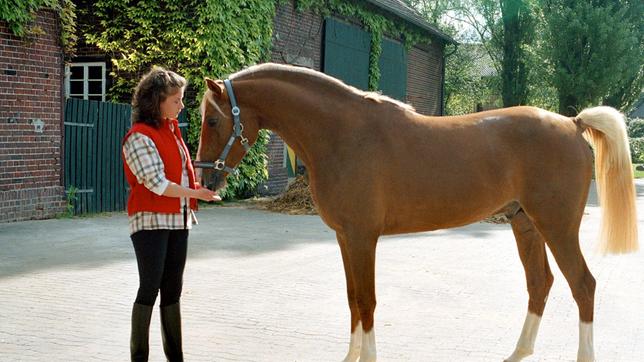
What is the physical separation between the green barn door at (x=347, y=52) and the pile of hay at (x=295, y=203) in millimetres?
5284

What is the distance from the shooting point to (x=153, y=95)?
154 inches

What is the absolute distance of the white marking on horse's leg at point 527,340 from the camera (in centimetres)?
461

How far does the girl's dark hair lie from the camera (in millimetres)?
3920

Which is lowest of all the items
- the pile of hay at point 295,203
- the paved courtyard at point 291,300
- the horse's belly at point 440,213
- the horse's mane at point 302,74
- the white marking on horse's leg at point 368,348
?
the paved courtyard at point 291,300

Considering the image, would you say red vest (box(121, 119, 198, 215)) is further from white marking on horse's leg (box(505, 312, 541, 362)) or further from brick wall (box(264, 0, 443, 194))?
brick wall (box(264, 0, 443, 194))

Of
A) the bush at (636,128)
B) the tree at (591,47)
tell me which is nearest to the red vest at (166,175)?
the tree at (591,47)

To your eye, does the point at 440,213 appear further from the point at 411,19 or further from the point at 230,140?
the point at 411,19

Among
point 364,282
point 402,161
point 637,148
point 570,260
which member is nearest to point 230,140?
point 402,161

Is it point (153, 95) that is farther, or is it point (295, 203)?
point (295, 203)

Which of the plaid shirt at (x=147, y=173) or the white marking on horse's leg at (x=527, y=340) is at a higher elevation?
the plaid shirt at (x=147, y=173)

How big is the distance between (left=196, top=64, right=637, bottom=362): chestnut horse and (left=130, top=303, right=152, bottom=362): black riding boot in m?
0.85

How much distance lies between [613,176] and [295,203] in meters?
9.62

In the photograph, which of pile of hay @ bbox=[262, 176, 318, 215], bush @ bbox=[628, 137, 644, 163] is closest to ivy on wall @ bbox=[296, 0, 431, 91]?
pile of hay @ bbox=[262, 176, 318, 215]

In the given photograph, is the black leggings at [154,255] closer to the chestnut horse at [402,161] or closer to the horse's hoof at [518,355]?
the chestnut horse at [402,161]
